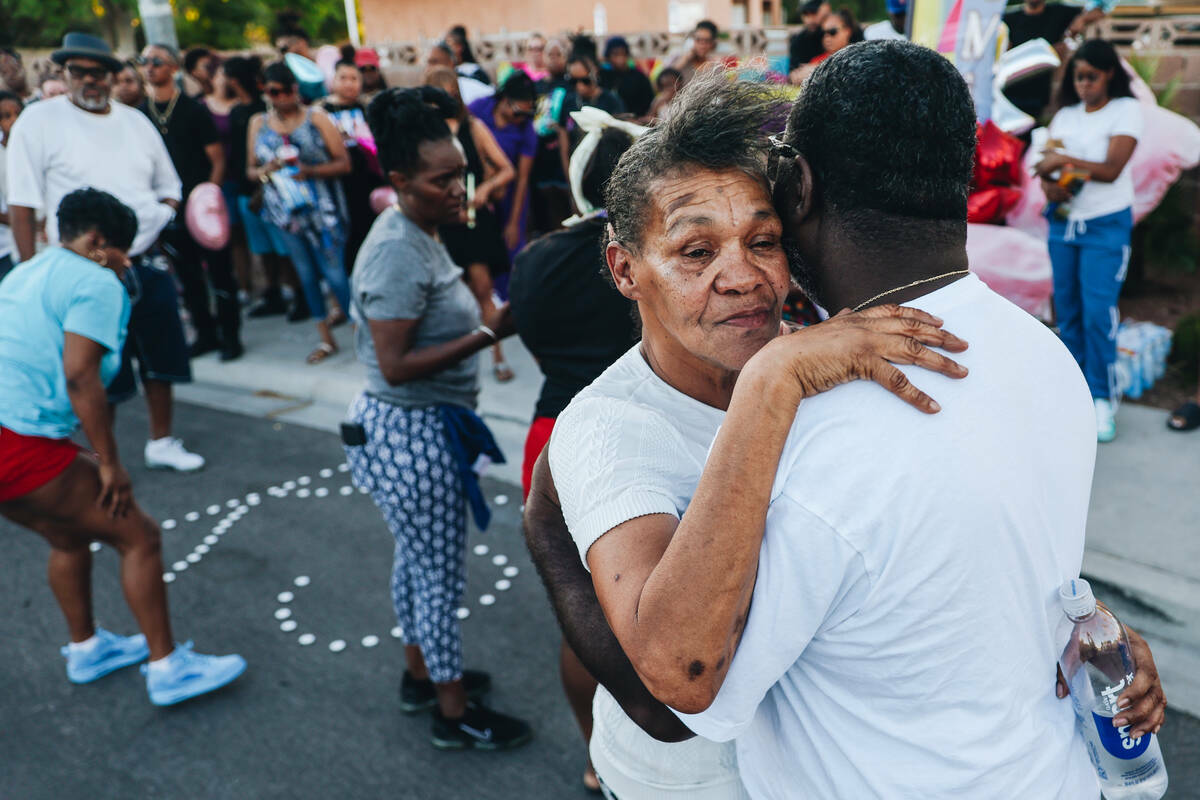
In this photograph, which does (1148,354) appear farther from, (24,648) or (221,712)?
(24,648)

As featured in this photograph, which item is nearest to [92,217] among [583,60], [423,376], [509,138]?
[423,376]

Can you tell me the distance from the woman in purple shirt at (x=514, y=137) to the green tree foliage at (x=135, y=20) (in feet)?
75.2

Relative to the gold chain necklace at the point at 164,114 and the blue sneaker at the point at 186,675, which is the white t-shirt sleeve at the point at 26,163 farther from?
the blue sneaker at the point at 186,675

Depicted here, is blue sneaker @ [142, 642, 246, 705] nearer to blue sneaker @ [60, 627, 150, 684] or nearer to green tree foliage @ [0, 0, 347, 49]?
blue sneaker @ [60, 627, 150, 684]

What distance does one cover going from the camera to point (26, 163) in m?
5.27

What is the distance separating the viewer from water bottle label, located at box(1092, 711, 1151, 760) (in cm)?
131

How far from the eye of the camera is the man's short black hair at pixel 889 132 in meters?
1.08

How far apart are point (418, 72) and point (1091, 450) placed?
40.9ft

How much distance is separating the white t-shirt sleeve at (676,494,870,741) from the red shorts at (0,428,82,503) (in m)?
3.02

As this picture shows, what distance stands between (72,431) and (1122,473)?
4611 millimetres

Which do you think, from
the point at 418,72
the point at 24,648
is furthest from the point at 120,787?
the point at 418,72

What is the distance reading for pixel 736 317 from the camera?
149 centimetres

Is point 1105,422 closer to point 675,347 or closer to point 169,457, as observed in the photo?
point 675,347

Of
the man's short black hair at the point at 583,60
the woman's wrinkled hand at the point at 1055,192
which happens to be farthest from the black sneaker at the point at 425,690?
the man's short black hair at the point at 583,60
